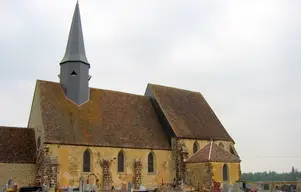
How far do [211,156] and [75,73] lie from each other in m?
12.5

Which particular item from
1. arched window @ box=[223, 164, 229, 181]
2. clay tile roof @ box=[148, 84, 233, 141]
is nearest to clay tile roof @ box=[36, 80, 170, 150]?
clay tile roof @ box=[148, 84, 233, 141]

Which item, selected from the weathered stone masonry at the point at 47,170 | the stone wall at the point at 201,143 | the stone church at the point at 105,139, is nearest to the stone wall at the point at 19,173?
the stone church at the point at 105,139

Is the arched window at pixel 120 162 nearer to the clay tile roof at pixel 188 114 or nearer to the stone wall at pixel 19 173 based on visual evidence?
the clay tile roof at pixel 188 114

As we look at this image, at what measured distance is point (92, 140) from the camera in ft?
90.8

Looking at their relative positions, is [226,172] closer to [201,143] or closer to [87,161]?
[201,143]

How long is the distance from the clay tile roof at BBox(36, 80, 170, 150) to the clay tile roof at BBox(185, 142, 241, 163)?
2451 millimetres

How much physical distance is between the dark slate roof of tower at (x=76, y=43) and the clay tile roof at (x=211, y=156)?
11.7 meters

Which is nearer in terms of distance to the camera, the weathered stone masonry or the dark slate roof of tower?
the weathered stone masonry

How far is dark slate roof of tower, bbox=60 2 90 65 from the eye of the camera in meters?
30.7

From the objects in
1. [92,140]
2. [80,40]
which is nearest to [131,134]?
[92,140]

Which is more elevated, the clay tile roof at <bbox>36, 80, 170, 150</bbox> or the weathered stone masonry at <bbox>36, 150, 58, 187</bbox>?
the clay tile roof at <bbox>36, 80, 170, 150</bbox>

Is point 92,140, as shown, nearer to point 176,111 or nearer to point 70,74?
Answer: point 70,74

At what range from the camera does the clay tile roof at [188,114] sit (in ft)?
108

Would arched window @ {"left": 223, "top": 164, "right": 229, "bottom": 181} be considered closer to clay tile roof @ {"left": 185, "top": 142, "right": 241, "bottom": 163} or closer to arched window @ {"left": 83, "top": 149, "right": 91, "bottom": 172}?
clay tile roof @ {"left": 185, "top": 142, "right": 241, "bottom": 163}
